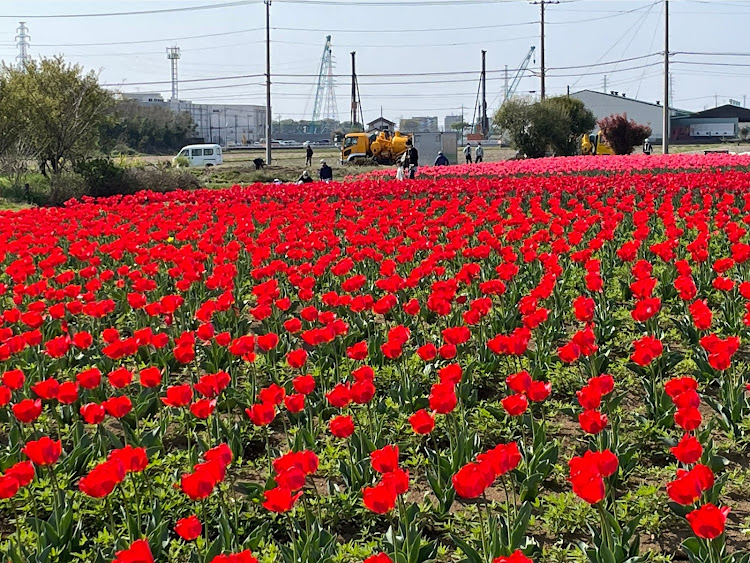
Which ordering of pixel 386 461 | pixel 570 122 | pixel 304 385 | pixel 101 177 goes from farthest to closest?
pixel 570 122 < pixel 101 177 < pixel 304 385 < pixel 386 461

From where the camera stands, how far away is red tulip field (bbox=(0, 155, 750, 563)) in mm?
3461

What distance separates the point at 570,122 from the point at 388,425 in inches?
1696

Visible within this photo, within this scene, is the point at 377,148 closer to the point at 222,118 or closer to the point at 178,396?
the point at 178,396

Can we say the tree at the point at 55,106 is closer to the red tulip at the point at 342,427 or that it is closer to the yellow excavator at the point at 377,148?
the yellow excavator at the point at 377,148

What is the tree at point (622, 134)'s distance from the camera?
46438 mm

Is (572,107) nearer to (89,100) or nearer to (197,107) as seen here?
(89,100)

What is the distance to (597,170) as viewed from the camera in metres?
23.3

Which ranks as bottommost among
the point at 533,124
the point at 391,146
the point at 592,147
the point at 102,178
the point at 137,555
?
the point at 137,555

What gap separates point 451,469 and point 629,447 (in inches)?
36.7

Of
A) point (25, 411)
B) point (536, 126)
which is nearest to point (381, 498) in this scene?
point (25, 411)

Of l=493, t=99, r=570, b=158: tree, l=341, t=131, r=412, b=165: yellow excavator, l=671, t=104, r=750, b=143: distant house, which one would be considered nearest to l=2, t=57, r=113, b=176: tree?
l=341, t=131, r=412, b=165: yellow excavator

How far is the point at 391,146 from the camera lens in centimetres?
4766

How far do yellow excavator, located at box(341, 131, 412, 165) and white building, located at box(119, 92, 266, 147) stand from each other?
69.5 metres

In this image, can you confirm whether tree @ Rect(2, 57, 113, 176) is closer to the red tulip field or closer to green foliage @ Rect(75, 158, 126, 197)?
green foliage @ Rect(75, 158, 126, 197)
